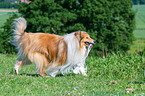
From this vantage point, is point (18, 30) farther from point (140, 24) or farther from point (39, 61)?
point (140, 24)

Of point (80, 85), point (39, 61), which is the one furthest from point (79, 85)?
point (39, 61)

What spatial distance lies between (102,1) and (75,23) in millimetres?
3643

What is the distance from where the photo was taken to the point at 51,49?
23.3 feet

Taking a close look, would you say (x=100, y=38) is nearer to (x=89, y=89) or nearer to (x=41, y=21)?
(x=41, y=21)

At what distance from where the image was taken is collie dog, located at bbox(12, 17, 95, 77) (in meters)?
7.05

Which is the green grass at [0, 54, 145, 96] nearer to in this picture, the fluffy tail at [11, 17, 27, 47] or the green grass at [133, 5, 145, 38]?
the fluffy tail at [11, 17, 27, 47]

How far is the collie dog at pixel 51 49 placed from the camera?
278 inches

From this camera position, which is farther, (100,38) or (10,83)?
(100,38)

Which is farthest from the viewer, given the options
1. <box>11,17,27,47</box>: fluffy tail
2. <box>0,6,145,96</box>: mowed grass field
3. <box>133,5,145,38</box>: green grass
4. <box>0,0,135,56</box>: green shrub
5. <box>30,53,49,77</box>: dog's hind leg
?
<box>133,5,145,38</box>: green grass

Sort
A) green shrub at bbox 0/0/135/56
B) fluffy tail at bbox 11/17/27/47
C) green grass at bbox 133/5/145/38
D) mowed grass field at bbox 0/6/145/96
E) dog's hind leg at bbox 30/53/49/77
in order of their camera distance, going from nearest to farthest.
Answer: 1. mowed grass field at bbox 0/6/145/96
2. dog's hind leg at bbox 30/53/49/77
3. fluffy tail at bbox 11/17/27/47
4. green shrub at bbox 0/0/135/56
5. green grass at bbox 133/5/145/38

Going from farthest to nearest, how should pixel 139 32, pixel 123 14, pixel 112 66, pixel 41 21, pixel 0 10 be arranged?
pixel 139 32 → pixel 0 10 → pixel 123 14 → pixel 41 21 → pixel 112 66

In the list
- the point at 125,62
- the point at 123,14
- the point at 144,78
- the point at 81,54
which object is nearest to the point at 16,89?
the point at 81,54

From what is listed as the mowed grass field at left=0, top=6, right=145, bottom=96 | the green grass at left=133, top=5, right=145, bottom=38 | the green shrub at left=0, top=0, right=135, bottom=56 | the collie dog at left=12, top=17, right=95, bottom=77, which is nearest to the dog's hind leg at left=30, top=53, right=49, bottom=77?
the collie dog at left=12, top=17, right=95, bottom=77

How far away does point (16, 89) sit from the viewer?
5.18 meters
